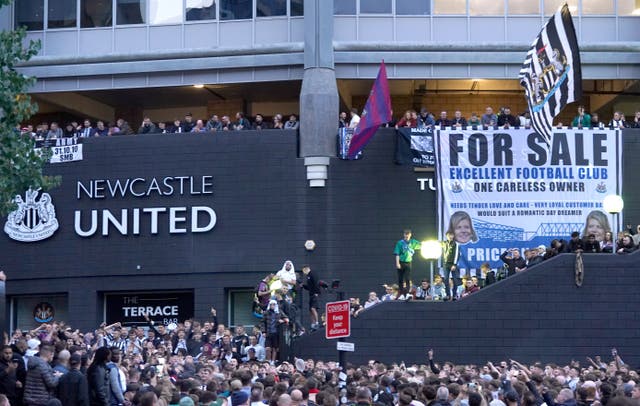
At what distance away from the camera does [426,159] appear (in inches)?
1335

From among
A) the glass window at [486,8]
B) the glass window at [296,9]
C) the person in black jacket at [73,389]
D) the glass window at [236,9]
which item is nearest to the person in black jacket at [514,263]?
the glass window at [486,8]

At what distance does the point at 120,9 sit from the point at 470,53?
1081 centimetres

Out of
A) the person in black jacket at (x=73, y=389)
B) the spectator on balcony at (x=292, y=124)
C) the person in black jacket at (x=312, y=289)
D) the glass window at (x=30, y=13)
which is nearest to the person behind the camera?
the person in black jacket at (x=73, y=389)

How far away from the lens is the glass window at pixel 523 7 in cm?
3619

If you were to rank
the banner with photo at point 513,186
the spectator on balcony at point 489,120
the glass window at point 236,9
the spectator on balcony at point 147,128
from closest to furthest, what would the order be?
the banner with photo at point 513,186
the spectator on balcony at point 489,120
the spectator on balcony at point 147,128
the glass window at point 236,9

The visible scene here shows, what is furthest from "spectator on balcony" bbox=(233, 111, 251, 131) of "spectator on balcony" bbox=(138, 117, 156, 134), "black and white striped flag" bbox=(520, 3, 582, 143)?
"black and white striped flag" bbox=(520, 3, 582, 143)

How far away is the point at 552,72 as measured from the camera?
3044 centimetres

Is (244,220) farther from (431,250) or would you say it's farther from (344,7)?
(344,7)

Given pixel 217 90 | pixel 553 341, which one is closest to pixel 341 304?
pixel 553 341

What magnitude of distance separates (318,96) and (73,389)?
1916 centimetres

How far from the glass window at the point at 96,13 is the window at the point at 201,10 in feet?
8.50

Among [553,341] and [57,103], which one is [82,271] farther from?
[553,341]

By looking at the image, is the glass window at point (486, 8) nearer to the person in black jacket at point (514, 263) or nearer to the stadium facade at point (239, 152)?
the stadium facade at point (239, 152)

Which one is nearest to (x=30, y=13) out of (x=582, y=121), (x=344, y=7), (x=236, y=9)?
(x=236, y=9)
